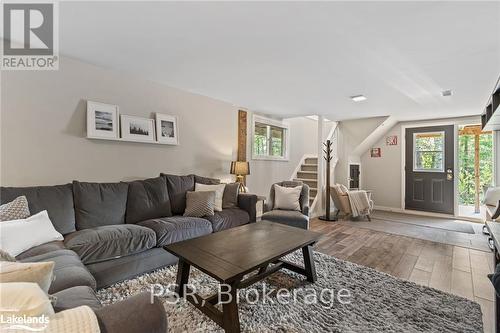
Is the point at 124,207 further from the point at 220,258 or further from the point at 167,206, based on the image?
the point at 220,258

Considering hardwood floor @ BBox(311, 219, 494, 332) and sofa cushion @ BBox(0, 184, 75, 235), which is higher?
sofa cushion @ BBox(0, 184, 75, 235)

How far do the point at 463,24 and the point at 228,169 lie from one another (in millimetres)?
3465

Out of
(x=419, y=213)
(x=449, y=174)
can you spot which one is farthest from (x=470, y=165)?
(x=419, y=213)

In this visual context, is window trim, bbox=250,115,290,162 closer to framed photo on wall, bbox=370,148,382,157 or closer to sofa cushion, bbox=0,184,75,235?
framed photo on wall, bbox=370,148,382,157

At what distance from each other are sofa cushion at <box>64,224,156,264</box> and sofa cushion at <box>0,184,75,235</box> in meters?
0.17

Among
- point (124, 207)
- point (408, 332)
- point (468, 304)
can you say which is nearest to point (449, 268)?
point (468, 304)

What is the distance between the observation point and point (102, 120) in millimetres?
2797

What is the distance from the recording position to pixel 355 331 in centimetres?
159

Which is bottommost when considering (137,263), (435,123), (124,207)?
(137,263)

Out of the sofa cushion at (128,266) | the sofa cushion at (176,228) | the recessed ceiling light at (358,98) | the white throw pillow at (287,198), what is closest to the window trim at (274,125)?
the white throw pillow at (287,198)

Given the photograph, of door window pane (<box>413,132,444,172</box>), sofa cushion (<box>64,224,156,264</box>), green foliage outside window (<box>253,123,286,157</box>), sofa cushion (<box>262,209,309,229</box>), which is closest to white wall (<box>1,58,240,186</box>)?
sofa cushion (<box>64,224,156,264</box>)

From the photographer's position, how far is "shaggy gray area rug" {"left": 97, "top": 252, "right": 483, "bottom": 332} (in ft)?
5.38

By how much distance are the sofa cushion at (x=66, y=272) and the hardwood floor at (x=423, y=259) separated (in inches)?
104

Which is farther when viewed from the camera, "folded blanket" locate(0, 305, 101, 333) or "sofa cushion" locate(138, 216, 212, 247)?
"sofa cushion" locate(138, 216, 212, 247)
